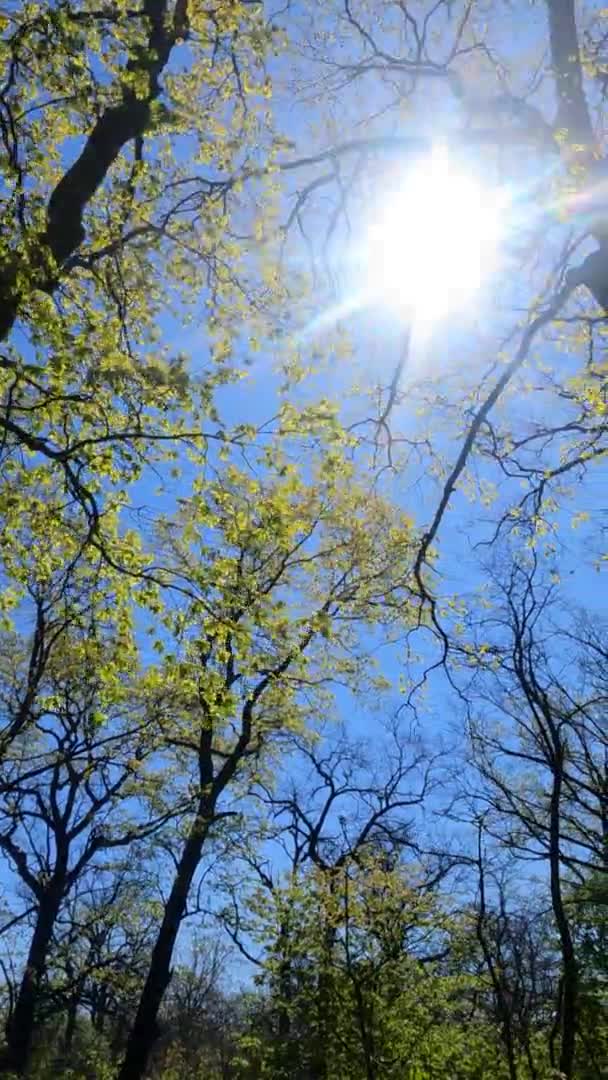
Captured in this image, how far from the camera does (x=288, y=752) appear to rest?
16.9 meters

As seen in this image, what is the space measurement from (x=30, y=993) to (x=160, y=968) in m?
7.01

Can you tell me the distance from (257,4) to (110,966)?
21.4 m

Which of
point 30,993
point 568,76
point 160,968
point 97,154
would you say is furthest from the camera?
point 30,993

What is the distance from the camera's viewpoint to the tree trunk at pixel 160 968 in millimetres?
11461

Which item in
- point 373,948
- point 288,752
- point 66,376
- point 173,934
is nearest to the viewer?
point 66,376

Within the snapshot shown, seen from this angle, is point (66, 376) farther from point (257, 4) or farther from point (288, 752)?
point (288, 752)

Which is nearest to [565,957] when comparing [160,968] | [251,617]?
[251,617]

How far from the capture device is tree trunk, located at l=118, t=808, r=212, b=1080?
11461 mm

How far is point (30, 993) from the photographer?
1717cm

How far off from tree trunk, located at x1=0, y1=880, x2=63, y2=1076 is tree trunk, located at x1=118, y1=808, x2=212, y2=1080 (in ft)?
16.5

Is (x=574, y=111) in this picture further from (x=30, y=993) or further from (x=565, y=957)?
(x=30, y=993)

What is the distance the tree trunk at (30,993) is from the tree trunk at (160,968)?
5.03 meters

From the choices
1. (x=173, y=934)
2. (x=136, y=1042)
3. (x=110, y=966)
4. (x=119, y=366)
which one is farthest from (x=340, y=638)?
(x=110, y=966)

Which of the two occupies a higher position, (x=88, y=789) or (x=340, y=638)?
(x=340, y=638)
